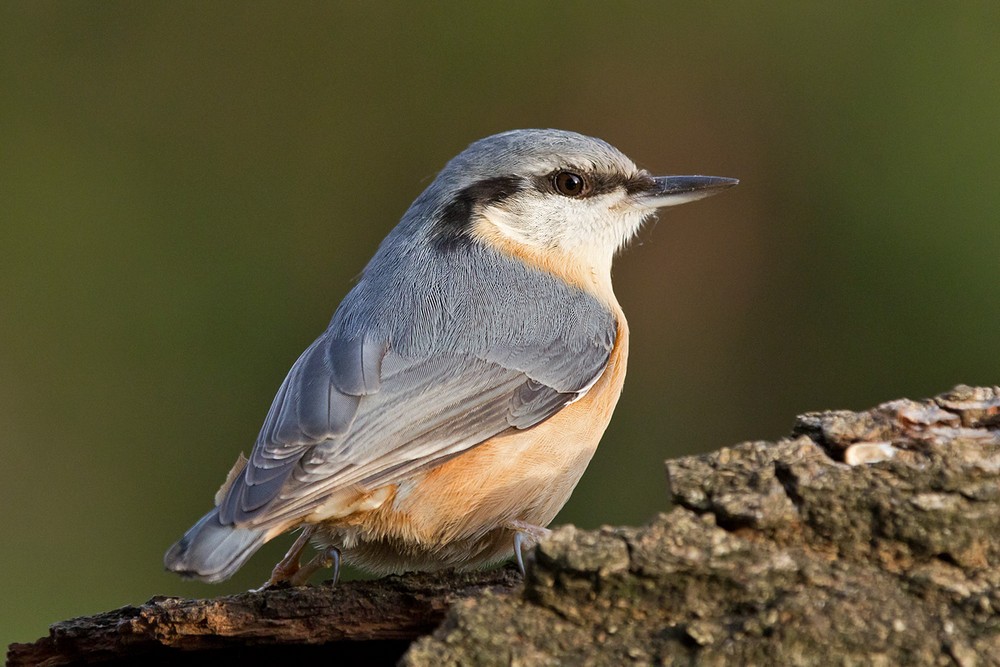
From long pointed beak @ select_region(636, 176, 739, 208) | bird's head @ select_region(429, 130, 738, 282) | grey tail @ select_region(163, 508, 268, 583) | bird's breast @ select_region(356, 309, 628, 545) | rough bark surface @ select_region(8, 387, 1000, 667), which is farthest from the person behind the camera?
long pointed beak @ select_region(636, 176, 739, 208)

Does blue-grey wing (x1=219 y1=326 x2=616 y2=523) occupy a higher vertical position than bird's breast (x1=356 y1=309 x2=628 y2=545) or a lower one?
higher

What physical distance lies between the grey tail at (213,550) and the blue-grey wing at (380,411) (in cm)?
3

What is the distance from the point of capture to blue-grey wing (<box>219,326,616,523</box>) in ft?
7.46

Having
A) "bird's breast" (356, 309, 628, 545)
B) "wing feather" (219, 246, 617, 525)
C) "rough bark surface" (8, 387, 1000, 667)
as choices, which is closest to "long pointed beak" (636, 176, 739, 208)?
"wing feather" (219, 246, 617, 525)

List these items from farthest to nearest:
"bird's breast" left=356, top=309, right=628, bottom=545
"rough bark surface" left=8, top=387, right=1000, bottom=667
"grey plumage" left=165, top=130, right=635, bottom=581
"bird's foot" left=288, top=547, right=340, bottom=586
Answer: "bird's foot" left=288, top=547, right=340, bottom=586 → "bird's breast" left=356, top=309, right=628, bottom=545 → "grey plumage" left=165, top=130, right=635, bottom=581 → "rough bark surface" left=8, top=387, right=1000, bottom=667

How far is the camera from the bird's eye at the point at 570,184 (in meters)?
3.37

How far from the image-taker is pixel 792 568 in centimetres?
164

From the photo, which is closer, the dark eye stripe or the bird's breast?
the bird's breast

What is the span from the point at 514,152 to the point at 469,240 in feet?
1.01

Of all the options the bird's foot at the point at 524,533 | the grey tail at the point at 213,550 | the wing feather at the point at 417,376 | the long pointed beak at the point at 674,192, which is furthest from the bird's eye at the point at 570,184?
the grey tail at the point at 213,550

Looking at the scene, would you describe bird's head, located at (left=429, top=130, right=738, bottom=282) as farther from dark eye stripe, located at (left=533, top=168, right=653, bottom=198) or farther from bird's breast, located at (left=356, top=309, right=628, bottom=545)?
bird's breast, located at (left=356, top=309, right=628, bottom=545)

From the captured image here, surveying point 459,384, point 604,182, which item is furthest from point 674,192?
point 459,384

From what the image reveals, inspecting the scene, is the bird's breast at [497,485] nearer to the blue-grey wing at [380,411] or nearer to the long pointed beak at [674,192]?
the blue-grey wing at [380,411]

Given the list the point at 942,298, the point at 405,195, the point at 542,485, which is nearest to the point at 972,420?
the point at 542,485
